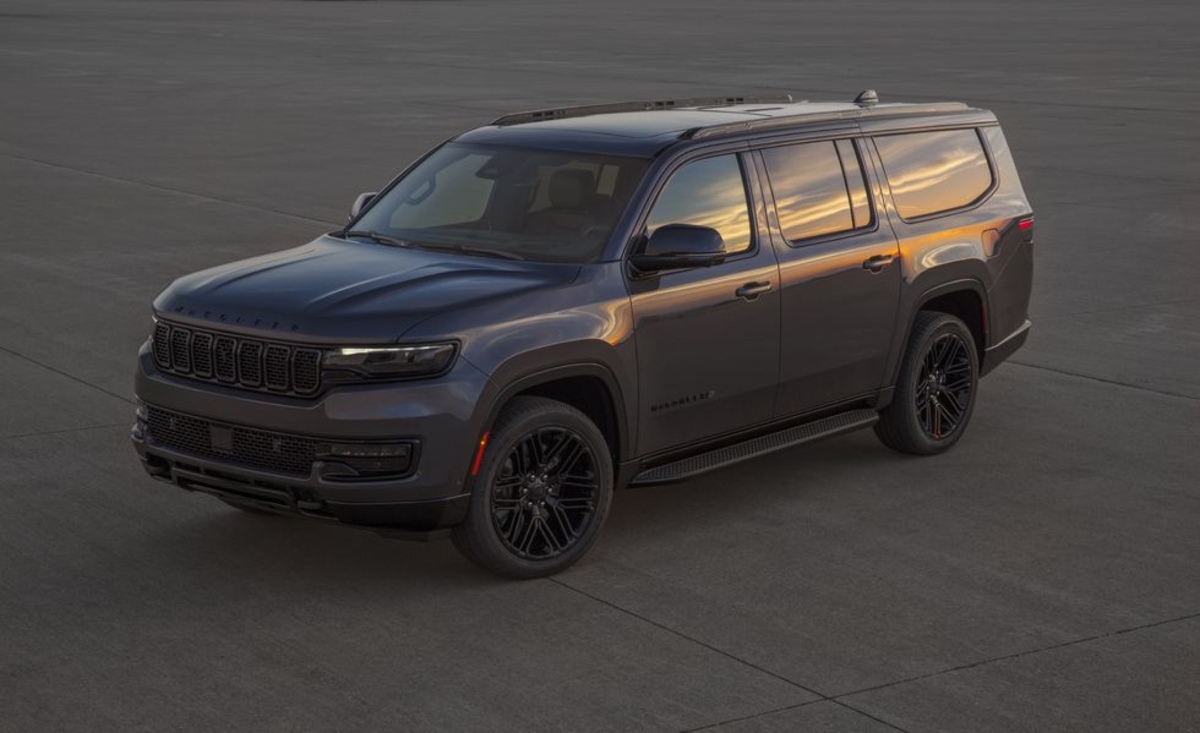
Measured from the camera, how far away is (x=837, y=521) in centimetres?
825

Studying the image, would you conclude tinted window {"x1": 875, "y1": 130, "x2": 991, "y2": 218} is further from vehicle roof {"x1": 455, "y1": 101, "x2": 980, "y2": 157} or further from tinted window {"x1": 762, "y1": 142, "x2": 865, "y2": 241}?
tinted window {"x1": 762, "y1": 142, "x2": 865, "y2": 241}

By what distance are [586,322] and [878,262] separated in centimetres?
199

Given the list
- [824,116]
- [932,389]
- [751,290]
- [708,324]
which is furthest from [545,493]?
[932,389]

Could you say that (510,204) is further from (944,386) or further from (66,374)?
(66,374)

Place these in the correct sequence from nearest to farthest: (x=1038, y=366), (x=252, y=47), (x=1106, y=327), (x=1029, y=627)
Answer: (x=1029, y=627)
(x=1038, y=366)
(x=1106, y=327)
(x=252, y=47)

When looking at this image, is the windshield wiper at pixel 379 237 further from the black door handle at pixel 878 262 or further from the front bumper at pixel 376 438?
the black door handle at pixel 878 262

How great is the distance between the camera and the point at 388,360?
6.93 metres

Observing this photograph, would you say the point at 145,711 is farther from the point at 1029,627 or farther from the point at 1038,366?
the point at 1038,366

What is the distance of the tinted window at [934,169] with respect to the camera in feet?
30.0

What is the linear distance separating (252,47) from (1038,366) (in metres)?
38.5

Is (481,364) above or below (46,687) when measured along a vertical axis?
above

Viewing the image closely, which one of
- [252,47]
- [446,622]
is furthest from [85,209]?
[252,47]

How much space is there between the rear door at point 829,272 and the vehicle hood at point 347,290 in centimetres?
127

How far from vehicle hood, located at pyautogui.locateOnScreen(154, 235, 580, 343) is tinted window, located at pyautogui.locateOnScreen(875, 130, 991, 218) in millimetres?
2229
